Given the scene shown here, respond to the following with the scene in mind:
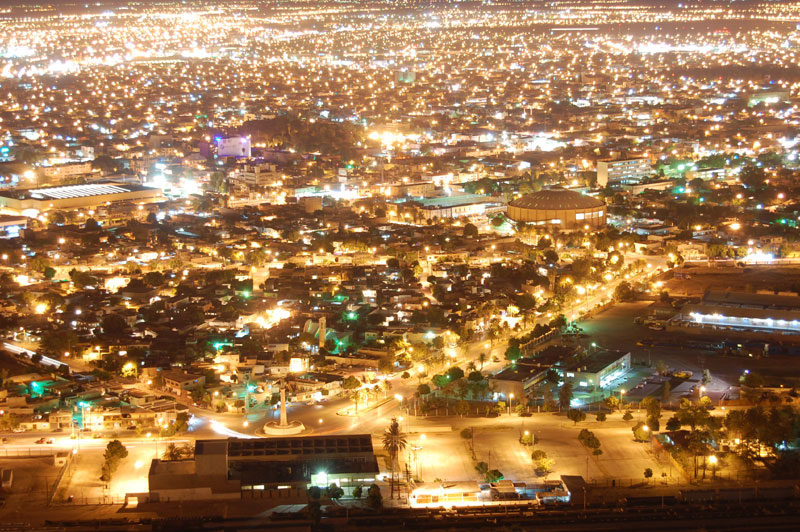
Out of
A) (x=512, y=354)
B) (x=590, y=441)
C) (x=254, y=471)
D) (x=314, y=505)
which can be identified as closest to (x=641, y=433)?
(x=590, y=441)

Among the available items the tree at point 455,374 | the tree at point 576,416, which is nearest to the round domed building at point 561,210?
the tree at point 455,374

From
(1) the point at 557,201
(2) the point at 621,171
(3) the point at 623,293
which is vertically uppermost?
(2) the point at 621,171

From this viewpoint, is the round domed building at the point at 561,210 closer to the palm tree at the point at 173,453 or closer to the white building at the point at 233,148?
the white building at the point at 233,148

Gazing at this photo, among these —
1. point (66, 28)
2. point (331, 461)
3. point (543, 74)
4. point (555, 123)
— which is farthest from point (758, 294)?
point (66, 28)

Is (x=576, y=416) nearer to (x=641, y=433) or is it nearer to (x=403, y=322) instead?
(x=641, y=433)

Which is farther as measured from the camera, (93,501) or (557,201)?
(557,201)

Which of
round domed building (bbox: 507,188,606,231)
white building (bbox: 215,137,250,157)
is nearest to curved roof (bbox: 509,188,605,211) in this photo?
round domed building (bbox: 507,188,606,231)
